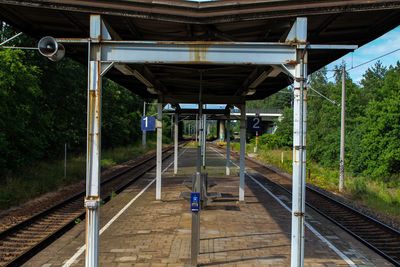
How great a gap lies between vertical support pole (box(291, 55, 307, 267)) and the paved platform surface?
100 cm

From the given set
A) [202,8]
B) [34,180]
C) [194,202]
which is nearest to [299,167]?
[194,202]

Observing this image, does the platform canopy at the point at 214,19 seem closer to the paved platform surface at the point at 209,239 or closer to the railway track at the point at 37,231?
the paved platform surface at the point at 209,239

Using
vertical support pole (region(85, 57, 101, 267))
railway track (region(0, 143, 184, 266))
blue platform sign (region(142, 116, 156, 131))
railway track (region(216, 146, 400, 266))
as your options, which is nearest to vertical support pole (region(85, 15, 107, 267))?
vertical support pole (region(85, 57, 101, 267))

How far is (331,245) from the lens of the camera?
7227 millimetres

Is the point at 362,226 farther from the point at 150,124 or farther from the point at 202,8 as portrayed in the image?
the point at 150,124

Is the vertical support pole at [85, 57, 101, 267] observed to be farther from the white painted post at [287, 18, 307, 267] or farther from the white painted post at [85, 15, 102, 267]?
the white painted post at [287, 18, 307, 267]

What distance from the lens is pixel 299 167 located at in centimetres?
518

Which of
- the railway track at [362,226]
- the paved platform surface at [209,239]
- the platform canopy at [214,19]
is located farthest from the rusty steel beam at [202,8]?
the railway track at [362,226]

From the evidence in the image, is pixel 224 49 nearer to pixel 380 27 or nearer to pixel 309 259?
pixel 380 27

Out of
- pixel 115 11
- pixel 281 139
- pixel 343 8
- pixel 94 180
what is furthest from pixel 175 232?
pixel 281 139

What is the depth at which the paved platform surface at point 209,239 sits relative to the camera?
618 cm

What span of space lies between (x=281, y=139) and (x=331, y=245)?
3555 cm

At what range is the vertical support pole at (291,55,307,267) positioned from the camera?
16.9 ft

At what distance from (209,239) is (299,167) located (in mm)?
3084
